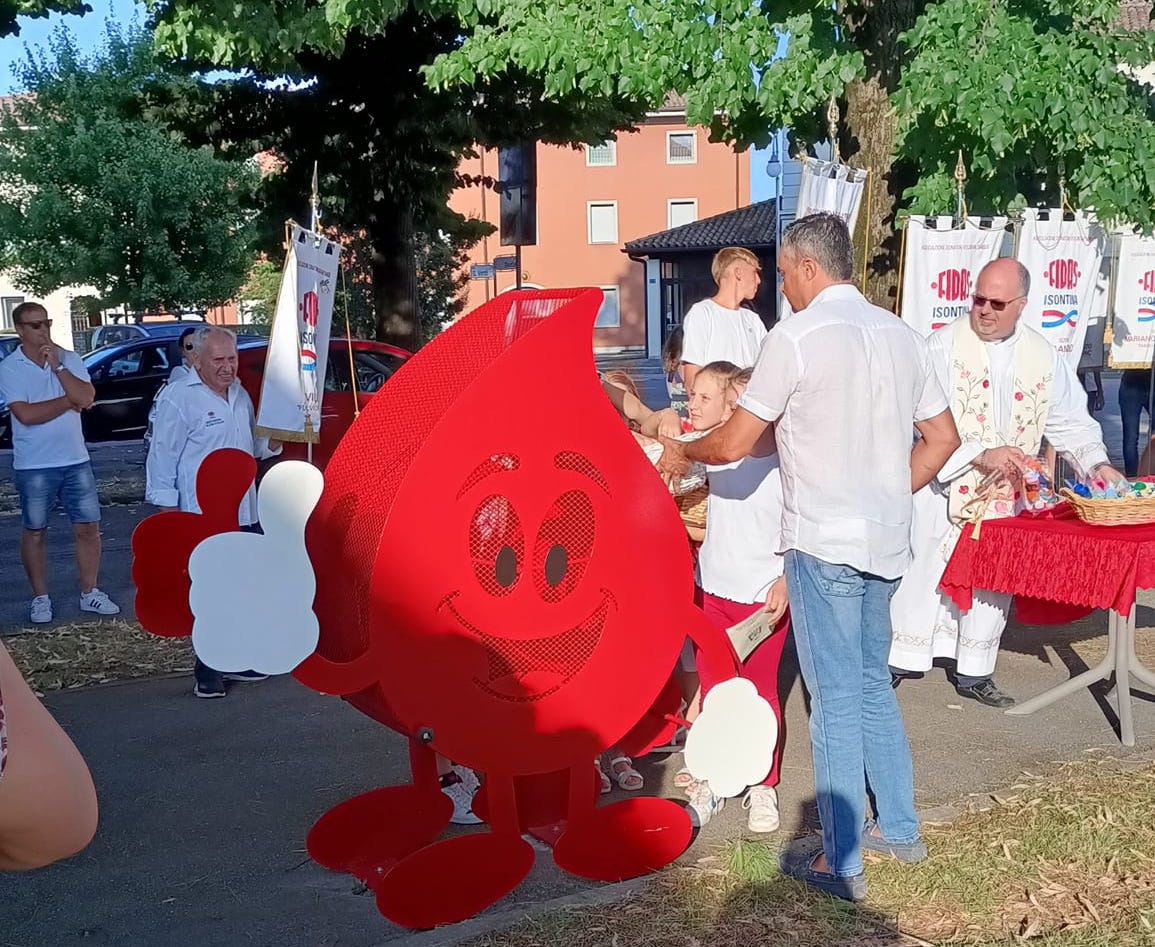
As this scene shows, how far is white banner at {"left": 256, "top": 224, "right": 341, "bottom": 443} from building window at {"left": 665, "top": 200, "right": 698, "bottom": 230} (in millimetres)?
47281

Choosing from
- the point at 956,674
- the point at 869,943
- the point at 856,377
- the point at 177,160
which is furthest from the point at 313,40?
the point at 177,160

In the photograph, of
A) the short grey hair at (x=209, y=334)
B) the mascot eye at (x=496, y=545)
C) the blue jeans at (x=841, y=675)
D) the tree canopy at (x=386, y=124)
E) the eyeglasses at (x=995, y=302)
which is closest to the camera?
the mascot eye at (x=496, y=545)

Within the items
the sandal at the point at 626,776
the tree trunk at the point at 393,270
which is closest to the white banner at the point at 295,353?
the sandal at the point at 626,776

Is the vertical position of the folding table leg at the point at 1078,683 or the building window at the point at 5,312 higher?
the building window at the point at 5,312

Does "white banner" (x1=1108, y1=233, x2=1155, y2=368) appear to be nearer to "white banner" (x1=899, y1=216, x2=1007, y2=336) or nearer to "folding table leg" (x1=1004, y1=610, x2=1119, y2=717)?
"white banner" (x1=899, y1=216, x2=1007, y2=336)

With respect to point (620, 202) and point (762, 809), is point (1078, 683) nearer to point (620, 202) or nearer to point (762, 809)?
point (762, 809)

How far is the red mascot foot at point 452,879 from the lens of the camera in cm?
362

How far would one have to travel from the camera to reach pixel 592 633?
3.77m

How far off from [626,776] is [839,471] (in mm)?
1741

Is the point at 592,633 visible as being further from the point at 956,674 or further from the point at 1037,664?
the point at 1037,664

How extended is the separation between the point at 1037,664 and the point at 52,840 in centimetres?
586

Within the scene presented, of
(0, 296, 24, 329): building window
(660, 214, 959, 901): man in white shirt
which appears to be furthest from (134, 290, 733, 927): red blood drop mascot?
(0, 296, 24, 329): building window

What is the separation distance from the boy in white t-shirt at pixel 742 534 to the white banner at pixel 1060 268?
4.83m

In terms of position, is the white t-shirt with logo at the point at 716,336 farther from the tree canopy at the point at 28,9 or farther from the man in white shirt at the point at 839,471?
the tree canopy at the point at 28,9
